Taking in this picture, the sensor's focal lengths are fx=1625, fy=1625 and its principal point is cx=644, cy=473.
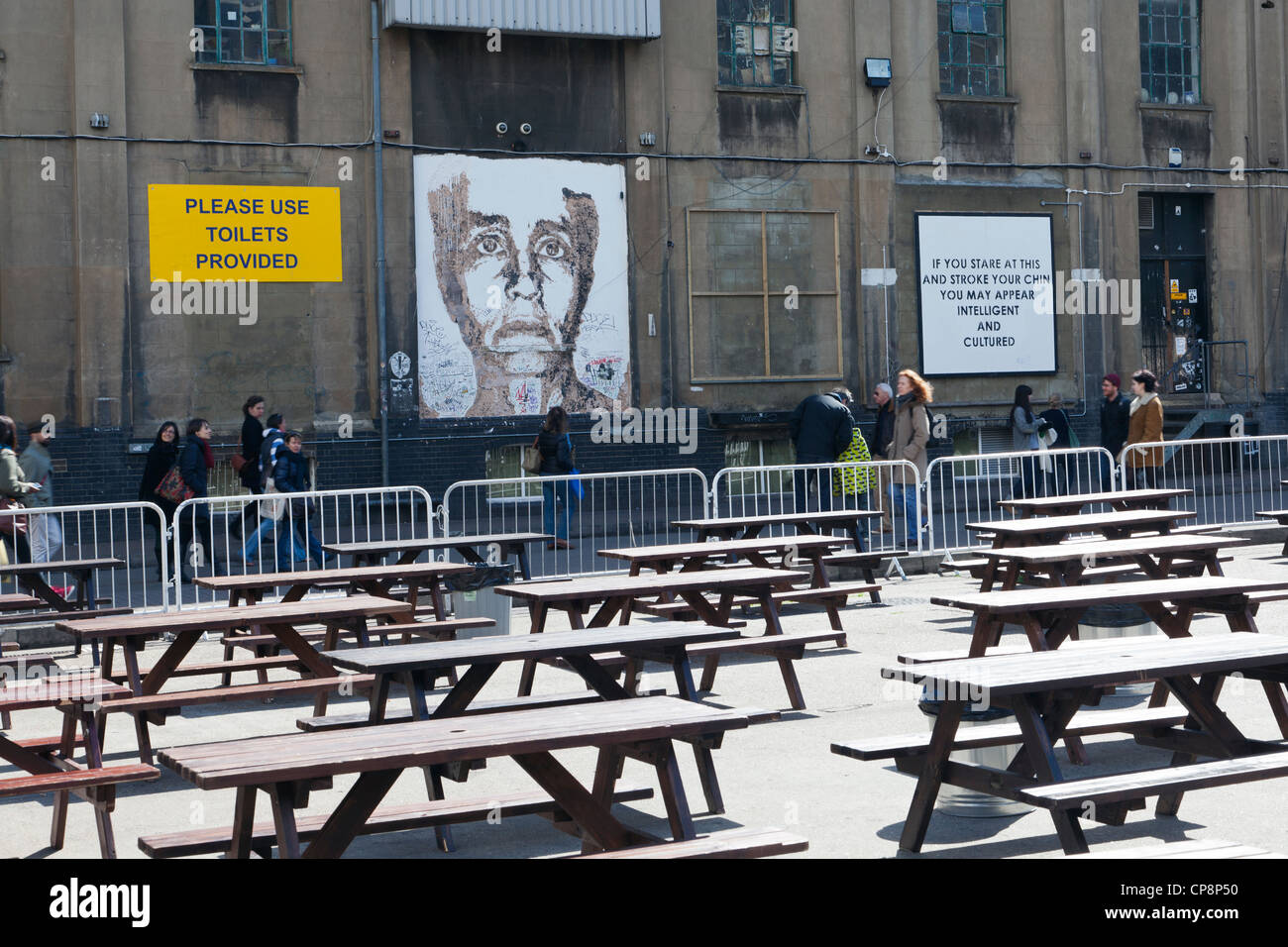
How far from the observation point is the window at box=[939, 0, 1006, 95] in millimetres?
25109

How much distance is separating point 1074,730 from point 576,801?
2.58m

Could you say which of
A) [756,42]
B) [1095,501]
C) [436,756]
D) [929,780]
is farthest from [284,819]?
[756,42]

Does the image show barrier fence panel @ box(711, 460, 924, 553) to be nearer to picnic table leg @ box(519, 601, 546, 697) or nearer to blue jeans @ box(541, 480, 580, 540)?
blue jeans @ box(541, 480, 580, 540)

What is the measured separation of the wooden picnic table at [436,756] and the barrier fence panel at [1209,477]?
1187 centimetres

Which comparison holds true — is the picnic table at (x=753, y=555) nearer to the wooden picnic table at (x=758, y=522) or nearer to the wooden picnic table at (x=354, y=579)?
the wooden picnic table at (x=758, y=522)

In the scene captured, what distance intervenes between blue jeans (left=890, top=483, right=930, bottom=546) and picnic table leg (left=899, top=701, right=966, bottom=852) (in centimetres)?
980

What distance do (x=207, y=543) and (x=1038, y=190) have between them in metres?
15.7

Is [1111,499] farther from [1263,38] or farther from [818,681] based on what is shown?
[1263,38]

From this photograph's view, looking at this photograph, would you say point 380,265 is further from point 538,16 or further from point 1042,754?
point 1042,754

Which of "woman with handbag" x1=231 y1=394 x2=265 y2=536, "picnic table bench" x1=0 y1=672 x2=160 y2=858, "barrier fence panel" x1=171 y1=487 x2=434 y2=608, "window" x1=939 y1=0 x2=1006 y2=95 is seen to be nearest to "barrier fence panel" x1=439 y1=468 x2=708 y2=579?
"barrier fence panel" x1=171 y1=487 x2=434 y2=608

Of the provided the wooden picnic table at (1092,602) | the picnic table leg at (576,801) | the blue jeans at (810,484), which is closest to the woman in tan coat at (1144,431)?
the blue jeans at (810,484)

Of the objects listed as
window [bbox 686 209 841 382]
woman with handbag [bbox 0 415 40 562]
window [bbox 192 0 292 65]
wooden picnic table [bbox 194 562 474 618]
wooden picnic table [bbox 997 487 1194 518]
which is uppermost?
window [bbox 192 0 292 65]

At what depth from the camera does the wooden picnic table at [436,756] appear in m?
5.18

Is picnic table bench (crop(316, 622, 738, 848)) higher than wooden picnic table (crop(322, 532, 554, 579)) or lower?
lower
